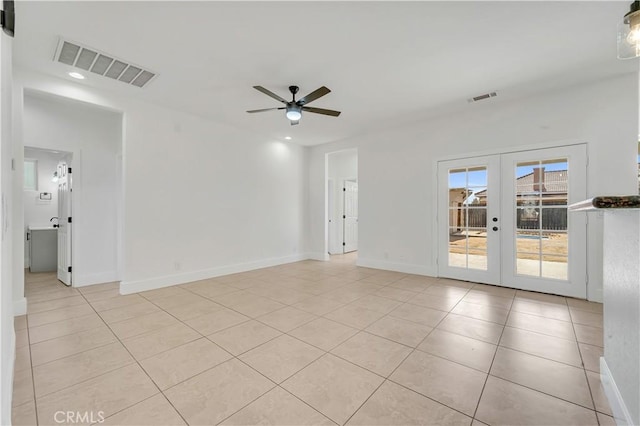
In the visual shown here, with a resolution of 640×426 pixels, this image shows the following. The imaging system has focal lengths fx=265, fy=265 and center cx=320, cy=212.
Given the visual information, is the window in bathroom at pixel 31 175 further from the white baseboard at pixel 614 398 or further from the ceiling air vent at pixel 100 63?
the white baseboard at pixel 614 398

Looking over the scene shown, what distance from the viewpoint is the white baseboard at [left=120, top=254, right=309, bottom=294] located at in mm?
3941

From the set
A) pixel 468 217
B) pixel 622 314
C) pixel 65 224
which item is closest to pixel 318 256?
pixel 468 217

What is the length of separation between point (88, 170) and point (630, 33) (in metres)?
6.52

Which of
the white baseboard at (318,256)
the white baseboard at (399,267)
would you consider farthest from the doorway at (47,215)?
the white baseboard at (399,267)

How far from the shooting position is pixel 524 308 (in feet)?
10.8

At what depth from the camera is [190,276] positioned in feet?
15.0

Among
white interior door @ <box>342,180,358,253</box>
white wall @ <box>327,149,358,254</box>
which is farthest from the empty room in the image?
white interior door @ <box>342,180,358,253</box>

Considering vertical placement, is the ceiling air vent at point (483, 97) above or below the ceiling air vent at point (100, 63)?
above

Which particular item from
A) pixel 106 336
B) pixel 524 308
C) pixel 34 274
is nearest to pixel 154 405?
pixel 106 336

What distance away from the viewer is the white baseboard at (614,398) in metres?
1.40

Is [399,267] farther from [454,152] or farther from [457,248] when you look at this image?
[454,152]

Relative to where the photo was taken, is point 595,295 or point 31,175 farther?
point 31,175

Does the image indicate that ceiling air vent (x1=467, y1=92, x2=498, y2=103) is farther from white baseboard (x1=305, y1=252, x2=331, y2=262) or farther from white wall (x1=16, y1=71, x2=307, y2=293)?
white baseboard (x1=305, y1=252, x2=331, y2=262)


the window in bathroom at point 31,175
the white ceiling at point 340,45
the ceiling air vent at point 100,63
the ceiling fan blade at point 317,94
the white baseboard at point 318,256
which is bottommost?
the white baseboard at point 318,256
